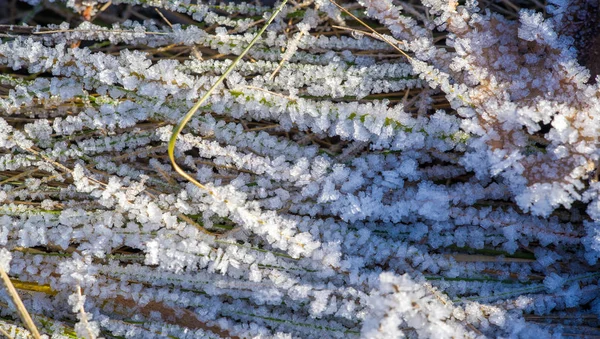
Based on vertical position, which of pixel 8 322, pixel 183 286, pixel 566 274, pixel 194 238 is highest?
pixel 566 274

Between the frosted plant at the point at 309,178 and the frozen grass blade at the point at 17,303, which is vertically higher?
the frosted plant at the point at 309,178

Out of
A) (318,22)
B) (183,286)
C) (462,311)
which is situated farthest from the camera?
(318,22)

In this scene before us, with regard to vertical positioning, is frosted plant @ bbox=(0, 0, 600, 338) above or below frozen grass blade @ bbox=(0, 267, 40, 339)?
above

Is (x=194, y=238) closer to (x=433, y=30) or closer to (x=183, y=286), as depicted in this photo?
(x=183, y=286)

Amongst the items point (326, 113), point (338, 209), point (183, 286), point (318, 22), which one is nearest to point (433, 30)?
point (318, 22)

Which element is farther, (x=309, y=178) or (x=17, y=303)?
(x=309, y=178)

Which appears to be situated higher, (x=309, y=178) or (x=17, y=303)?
(x=309, y=178)

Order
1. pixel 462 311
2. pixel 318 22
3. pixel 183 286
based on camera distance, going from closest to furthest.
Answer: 1. pixel 462 311
2. pixel 183 286
3. pixel 318 22

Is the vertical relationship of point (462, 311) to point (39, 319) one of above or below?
above
